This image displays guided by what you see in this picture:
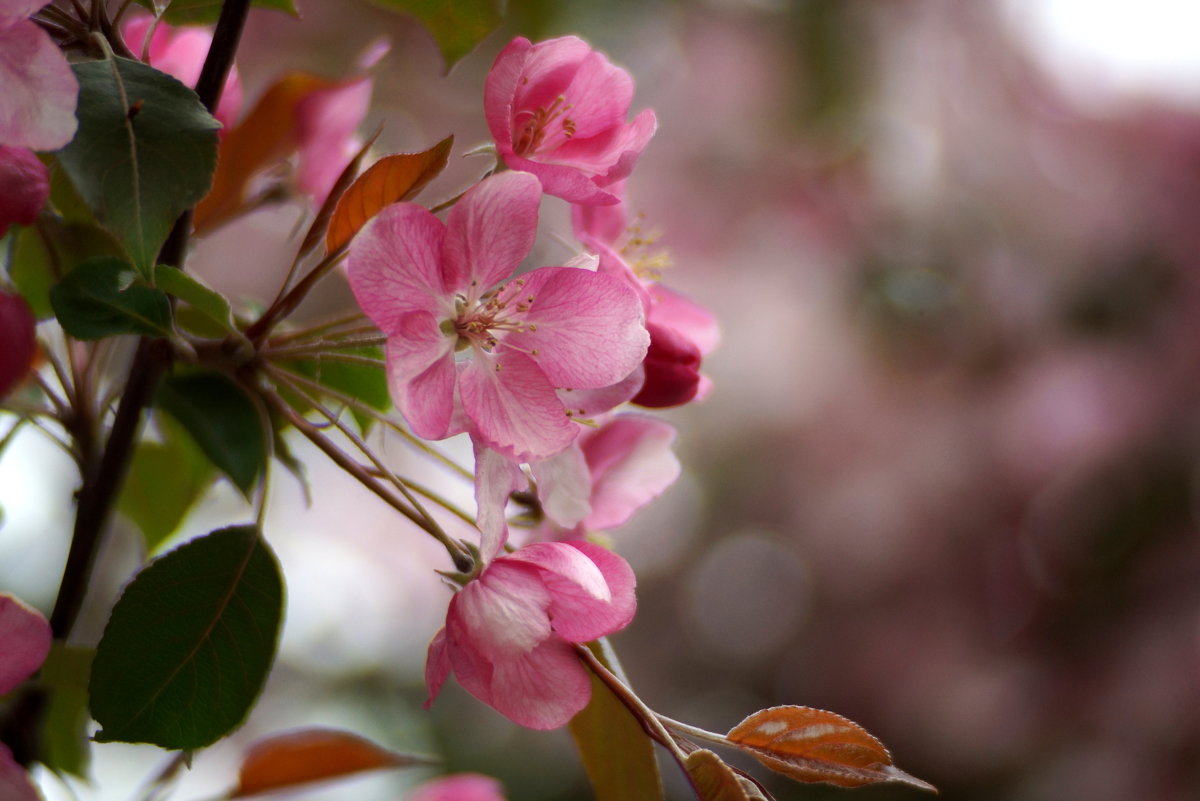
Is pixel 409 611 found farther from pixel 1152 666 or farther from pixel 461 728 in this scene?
pixel 1152 666

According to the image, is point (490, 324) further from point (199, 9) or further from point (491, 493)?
point (199, 9)

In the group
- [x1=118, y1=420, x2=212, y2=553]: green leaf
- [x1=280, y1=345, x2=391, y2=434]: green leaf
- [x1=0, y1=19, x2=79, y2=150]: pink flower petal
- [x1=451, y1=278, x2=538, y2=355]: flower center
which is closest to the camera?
[x1=0, y1=19, x2=79, y2=150]: pink flower petal

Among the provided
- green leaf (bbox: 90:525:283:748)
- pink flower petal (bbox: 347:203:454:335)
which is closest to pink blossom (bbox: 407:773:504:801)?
green leaf (bbox: 90:525:283:748)

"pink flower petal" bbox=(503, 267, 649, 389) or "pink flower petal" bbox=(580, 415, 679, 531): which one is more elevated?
"pink flower petal" bbox=(503, 267, 649, 389)

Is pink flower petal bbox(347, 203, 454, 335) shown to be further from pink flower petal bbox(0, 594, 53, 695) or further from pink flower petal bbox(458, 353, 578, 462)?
pink flower petal bbox(0, 594, 53, 695)

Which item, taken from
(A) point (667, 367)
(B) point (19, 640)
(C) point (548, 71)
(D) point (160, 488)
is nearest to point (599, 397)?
(A) point (667, 367)

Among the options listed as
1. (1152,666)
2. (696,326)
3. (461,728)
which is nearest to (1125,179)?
(1152,666)

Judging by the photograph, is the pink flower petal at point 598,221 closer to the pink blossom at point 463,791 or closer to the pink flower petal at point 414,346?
the pink flower petal at point 414,346
